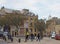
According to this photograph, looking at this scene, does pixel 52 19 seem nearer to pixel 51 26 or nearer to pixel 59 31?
pixel 51 26

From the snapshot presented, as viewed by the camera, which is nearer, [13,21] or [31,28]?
[13,21]

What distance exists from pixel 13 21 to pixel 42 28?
45.7ft

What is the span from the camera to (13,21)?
263 feet

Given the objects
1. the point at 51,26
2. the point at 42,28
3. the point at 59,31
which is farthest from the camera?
the point at 51,26

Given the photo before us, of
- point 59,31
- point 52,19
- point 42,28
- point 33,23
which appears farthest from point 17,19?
point 52,19

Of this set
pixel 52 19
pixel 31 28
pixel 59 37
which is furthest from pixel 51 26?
pixel 59 37

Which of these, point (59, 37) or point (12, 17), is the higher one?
point (12, 17)

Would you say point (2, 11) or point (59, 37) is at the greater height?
point (2, 11)

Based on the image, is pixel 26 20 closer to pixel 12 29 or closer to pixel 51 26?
pixel 12 29

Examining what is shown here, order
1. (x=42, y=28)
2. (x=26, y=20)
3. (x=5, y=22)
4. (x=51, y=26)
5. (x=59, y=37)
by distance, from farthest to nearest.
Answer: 1. (x=51, y=26)
2. (x=26, y=20)
3. (x=42, y=28)
4. (x=5, y=22)
5. (x=59, y=37)

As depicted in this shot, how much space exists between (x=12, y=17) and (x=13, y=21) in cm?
133

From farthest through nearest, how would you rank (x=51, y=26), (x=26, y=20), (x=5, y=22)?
1. (x=51, y=26)
2. (x=26, y=20)
3. (x=5, y=22)

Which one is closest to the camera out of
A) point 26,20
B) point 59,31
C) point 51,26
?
point 26,20

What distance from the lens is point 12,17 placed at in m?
79.9
